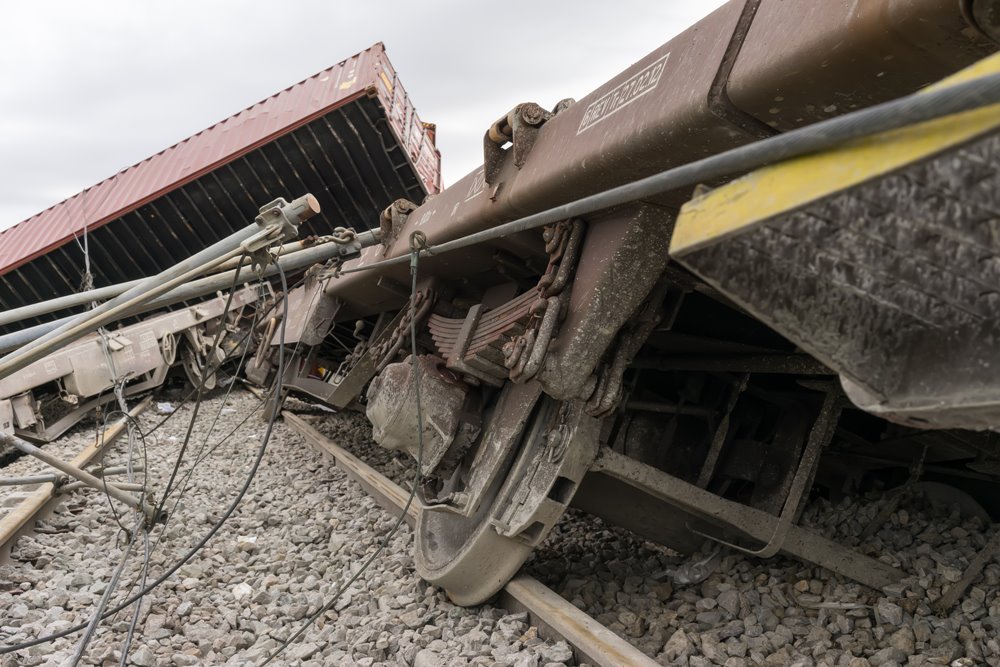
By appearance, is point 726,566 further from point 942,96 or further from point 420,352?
point 942,96

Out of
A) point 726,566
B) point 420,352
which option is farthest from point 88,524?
point 726,566

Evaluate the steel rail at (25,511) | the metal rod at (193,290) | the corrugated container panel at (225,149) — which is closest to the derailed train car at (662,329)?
the metal rod at (193,290)

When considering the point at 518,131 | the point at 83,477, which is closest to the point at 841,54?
the point at 518,131

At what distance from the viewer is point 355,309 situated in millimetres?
6156

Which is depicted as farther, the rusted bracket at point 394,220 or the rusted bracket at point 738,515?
the rusted bracket at point 394,220

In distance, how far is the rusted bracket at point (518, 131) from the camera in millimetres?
2998

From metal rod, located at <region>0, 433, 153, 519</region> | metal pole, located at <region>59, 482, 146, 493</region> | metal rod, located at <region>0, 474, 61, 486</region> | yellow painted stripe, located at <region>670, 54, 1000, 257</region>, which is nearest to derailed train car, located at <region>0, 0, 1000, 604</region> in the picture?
yellow painted stripe, located at <region>670, 54, 1000, 257</region>

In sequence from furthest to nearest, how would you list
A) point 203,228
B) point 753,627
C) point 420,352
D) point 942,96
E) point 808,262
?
point 203,228, point 420,352, point 753,627, point 808,262, point 942,96

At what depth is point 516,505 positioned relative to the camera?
118 inches

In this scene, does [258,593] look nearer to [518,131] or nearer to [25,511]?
[25,511]

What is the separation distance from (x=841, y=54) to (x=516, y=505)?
201cm

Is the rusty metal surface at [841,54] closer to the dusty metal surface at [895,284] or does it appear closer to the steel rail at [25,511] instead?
the dusty metal surface at [895,284]

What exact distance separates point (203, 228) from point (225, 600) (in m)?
9.53

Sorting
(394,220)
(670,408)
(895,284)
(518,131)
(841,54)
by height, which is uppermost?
(841,54)
